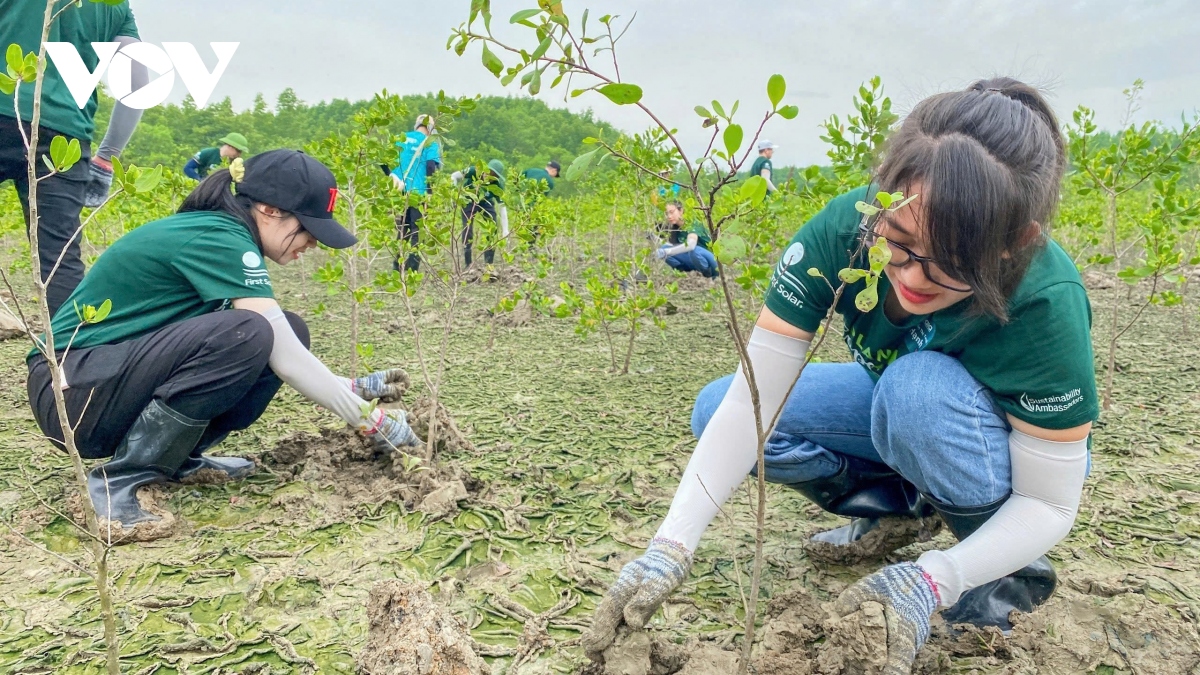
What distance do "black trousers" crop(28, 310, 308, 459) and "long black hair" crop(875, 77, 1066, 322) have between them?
1.71 metres

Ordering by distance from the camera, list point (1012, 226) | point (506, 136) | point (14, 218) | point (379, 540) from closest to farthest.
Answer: point (1012, 226)
point (379, 540)
point (14, 218)
point (506, 136)

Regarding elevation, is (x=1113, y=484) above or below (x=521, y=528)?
above

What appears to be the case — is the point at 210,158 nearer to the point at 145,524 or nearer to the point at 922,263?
the point at 145,524

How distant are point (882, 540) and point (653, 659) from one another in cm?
76

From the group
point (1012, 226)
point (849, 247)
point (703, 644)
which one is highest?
point (1012, 226)

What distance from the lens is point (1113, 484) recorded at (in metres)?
2.31

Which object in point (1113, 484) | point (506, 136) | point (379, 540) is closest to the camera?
point (379, 540)

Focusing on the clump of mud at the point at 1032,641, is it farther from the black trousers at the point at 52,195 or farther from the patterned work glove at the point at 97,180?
the patterned work glove at the point at 97,180

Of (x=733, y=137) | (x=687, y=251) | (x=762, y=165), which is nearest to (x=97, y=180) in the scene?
(x=733, y=137)

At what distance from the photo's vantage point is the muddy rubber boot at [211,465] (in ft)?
7.36

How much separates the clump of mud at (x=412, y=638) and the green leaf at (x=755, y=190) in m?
0.87

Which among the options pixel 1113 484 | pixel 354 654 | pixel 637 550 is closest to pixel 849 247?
pixel 637 550

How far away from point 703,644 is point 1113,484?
1677 millimetres

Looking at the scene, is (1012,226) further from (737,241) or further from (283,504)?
(283,504)
